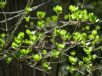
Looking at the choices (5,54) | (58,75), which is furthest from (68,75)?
(5,54)

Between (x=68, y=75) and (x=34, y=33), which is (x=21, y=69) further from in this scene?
(x=68, y=75)

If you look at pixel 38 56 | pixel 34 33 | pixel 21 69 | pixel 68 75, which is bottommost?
pixel 68 75

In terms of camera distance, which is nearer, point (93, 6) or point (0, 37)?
point (0, 37)

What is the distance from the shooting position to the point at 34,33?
3.39 meters

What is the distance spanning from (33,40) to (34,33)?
0.12 meters

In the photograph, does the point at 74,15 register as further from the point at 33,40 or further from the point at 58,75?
the point at 58,75

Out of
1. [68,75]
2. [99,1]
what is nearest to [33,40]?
[68,75]

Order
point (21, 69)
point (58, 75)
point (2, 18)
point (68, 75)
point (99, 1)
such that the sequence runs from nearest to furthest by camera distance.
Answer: point (2, 18) < point (21, 69) < point (58, 75) < point (68, 75) < point (99, 1)

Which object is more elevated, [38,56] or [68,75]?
[38,56]

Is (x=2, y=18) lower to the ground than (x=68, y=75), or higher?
higher

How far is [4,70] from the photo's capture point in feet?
13.5

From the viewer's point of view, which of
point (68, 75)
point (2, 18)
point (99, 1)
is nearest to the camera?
point (2, 18)

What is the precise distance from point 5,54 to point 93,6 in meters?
3.76

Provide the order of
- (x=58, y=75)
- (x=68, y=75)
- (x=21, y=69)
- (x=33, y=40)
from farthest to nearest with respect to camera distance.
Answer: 1. (x=68, y=75)
2. (x=58, y=75)
3. (x=21, y=69)
4. (x=33, y=40)
